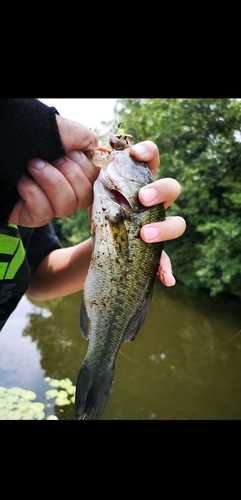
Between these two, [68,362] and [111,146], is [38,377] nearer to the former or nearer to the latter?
[68,362]

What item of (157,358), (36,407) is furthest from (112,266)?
(157,358)

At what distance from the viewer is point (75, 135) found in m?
1.30

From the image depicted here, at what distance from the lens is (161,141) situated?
14102 millimetres

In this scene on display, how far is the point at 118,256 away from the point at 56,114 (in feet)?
1.92

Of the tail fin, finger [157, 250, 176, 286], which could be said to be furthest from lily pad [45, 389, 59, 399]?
finger [157, 250, 176, 286]

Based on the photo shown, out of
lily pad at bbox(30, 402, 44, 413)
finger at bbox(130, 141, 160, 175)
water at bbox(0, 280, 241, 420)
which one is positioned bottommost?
water at bbox(0, 280, 241, 420)

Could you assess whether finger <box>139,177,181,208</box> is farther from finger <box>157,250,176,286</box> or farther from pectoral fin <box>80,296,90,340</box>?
pectoral fin <box>80,296,90,340</box>

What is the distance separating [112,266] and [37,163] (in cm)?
50

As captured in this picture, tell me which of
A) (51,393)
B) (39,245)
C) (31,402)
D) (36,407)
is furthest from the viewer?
(51,393)

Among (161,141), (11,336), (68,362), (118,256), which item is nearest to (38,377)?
(68,362)

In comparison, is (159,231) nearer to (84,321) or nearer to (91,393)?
(84,321)

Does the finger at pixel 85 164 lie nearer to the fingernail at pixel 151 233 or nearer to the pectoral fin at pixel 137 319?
the fingernail at pixel 151 233

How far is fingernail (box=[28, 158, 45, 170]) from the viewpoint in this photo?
125cm

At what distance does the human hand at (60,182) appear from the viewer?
1260 millimetres
